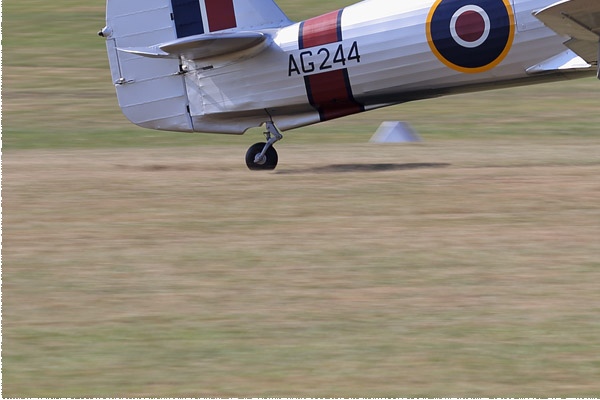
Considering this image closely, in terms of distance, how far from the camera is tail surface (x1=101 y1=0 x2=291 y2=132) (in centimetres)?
1152

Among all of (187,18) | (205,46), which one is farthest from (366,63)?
(187,18)

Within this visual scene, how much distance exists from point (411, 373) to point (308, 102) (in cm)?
690

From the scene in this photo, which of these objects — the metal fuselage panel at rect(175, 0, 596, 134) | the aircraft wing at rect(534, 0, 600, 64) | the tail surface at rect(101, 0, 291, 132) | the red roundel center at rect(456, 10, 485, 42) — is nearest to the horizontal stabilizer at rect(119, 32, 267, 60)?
the metal fuselage panel at rect(175, 0, 596, 134)

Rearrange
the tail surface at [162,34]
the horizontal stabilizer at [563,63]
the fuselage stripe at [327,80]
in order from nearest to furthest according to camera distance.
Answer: the horizontal stabilizer at [563,63], the fuselage stripe at [327,80], the tail surface at [162,34]

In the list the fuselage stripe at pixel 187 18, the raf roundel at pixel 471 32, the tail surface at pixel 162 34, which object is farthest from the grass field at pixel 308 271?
the fuselage stripe at pixel 187 18

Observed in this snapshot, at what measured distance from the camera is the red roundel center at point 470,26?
1029 centimetres

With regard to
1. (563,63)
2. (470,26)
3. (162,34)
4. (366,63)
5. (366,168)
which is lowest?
(366,168)

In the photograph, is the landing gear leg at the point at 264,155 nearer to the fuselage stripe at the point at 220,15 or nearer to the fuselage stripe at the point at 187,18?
the fuselage stripe at the point at 220,15

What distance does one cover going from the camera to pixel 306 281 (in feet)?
20.7

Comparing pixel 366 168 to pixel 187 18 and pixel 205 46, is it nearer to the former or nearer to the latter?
pixel 205 46

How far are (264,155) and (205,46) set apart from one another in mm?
1370

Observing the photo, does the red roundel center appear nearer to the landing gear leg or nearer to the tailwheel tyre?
the landing gear leg

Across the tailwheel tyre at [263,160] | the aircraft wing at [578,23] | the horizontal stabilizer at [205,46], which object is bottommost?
the tailwheel tyre at [263,160]

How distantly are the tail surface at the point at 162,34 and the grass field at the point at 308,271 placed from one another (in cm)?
70
